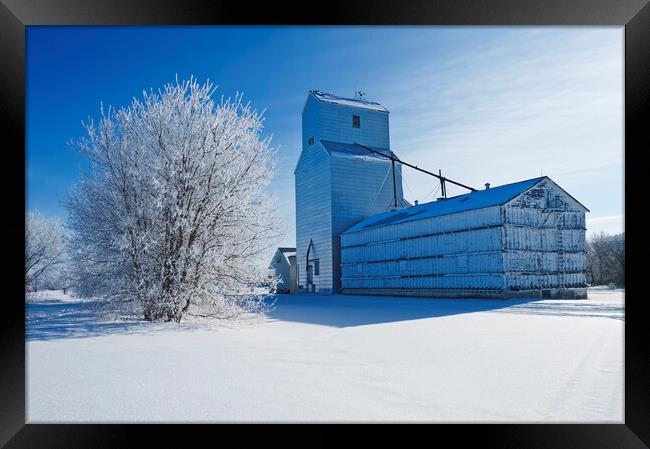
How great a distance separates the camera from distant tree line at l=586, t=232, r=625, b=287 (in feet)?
157

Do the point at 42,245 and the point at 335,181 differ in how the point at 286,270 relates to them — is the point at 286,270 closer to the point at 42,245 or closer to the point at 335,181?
the point at 335,181

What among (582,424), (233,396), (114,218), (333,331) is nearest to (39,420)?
(233,396)

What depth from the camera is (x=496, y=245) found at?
22.9m

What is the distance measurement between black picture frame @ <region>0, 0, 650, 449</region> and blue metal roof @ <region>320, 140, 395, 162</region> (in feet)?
93.9

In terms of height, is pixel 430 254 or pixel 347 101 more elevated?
pixel 347 101

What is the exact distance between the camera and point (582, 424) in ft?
14.2

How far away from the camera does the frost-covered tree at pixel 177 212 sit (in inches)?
509

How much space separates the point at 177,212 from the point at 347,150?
23.3 m

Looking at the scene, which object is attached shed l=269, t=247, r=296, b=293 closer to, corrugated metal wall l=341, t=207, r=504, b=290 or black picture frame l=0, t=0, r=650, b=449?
corrugated metal wall l=341, t=207, r=504, b=290

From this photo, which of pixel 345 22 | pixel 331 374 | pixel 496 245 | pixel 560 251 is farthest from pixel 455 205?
pixel 345 22

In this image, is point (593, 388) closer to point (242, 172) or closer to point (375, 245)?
point (242, 172)
